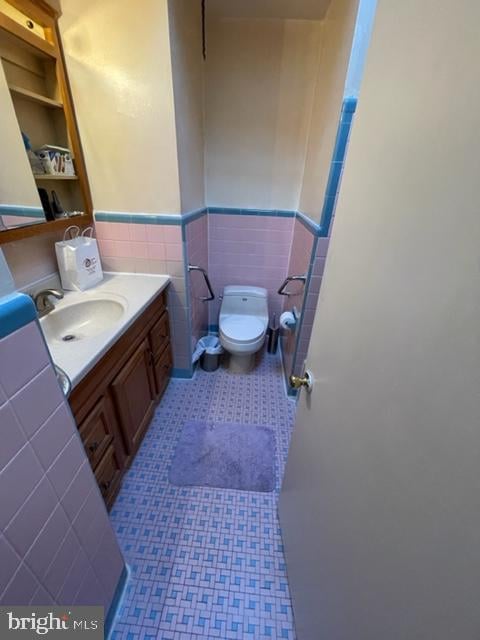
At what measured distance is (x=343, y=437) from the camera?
559mm

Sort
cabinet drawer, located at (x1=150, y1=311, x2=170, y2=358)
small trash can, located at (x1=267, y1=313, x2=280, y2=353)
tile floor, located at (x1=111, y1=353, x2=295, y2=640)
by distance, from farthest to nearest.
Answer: small trash can, located at (x1=267, y1=313, x2=280, y2=353), cabinet drawer, located at (x1=150, y1=311, x2=170, y2=358), tile floor, located at (x1=111, y1=353, x2=295, y2=640)

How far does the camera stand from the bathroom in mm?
345

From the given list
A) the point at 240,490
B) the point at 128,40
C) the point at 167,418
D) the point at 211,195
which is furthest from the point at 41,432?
the point at 211,195

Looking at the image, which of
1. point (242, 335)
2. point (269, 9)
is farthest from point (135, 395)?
point (269, 9)

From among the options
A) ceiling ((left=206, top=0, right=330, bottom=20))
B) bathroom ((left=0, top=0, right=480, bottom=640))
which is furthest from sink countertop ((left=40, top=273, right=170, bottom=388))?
ceiling ((left=206, top=0, right=330, bottom=20))

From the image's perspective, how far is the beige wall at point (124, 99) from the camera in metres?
1.16

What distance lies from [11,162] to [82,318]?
2.33ft

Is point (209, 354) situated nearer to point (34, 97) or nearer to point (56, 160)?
point (56, 160)

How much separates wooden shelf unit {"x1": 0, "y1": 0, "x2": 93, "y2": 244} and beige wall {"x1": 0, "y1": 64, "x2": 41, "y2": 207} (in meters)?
0.04

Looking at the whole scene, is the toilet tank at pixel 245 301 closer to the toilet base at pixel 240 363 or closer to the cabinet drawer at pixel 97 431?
the toilet base at pixel 240 363

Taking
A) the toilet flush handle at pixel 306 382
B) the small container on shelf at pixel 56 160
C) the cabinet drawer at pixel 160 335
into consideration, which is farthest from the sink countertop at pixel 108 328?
the toilet flush handle at pixel 306 382

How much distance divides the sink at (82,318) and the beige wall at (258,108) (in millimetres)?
1303

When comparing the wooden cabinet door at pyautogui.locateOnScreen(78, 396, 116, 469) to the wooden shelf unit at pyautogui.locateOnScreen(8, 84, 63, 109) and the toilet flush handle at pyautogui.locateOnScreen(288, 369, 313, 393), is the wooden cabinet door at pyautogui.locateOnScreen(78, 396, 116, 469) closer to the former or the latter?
the toilet flush handle at pyautogui.locateOnScreen(288, 369, 313, 393)

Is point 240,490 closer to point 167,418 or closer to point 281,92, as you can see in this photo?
point 167,418
